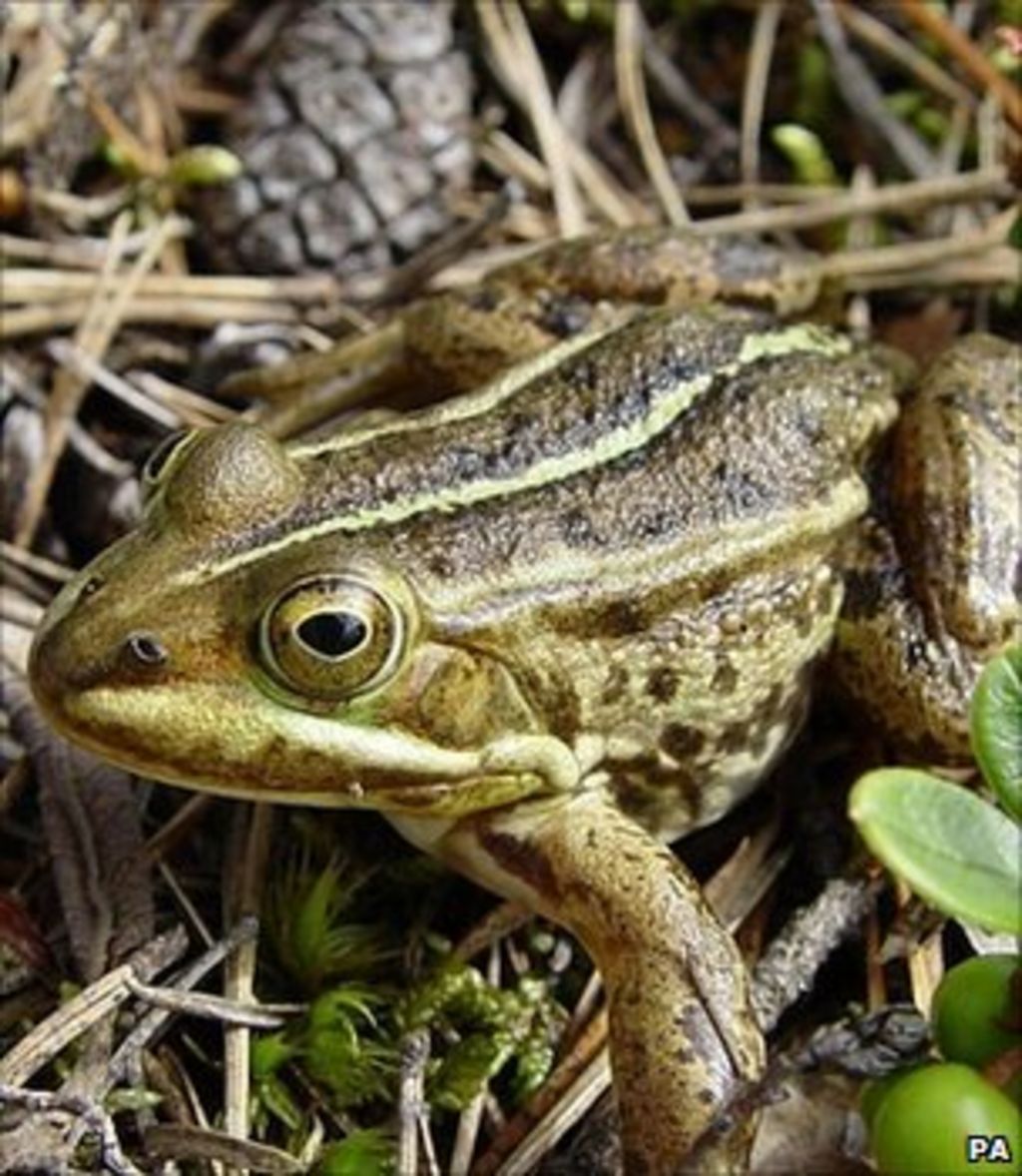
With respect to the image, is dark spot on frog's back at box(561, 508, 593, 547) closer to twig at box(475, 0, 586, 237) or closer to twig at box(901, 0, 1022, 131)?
twig at box(475, 0, 586, 237)

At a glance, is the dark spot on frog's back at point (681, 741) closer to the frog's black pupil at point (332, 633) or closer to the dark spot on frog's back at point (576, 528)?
the dark spot on frog's back at point (576, 528)

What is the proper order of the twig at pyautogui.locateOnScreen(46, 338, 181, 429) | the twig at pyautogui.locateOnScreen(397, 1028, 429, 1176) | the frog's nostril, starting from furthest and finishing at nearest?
1. the twig at pyautogui.locateOnScreen(46, 338, 181, 429)
2. the frog's nostril
3. the twig at pyautogui.locateOnScreen(397, 1028, 429, 1176)

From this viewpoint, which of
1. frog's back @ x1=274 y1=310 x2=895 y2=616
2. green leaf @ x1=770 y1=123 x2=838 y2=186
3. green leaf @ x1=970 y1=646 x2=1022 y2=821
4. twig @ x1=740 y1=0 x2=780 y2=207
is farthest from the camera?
twig @ x1=740 y1=0 x2=780 y2=207

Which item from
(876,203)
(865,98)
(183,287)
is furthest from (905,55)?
(183,287)

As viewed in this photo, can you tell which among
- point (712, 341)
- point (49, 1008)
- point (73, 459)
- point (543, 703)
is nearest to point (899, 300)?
point (712, 341)

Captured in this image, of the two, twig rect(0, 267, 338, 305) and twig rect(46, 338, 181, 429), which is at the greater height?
twig rect(0, 267, 338, 305)

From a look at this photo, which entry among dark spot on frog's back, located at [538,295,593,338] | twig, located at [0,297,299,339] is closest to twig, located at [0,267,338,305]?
twig, located at [0,297,299,339]

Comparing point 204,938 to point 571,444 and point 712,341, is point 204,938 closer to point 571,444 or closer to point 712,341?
point 571,444
